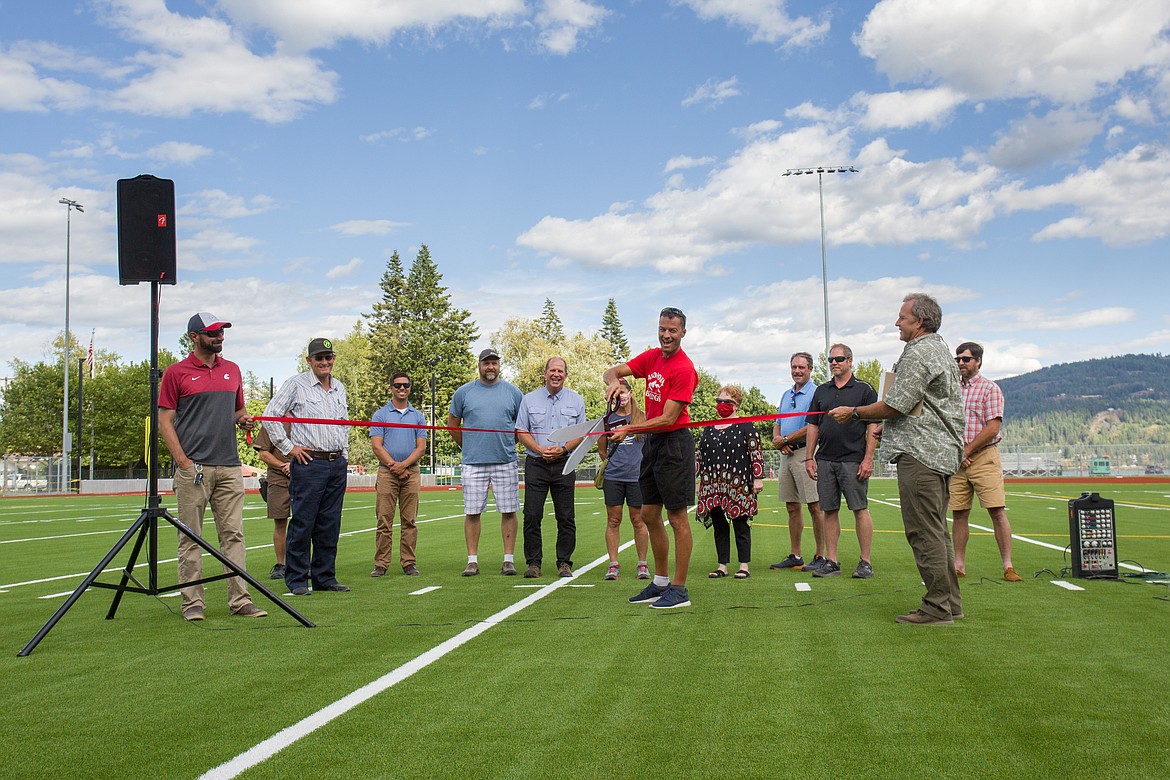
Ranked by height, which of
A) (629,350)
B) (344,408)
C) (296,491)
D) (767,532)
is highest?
(629,350)

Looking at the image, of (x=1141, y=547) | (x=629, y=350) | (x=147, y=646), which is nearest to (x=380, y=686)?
(x=147, y=646)

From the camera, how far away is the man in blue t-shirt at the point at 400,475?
10180mm

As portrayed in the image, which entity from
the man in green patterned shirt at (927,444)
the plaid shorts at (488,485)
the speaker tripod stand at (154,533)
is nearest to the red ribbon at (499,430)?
the plaid shorts at (488,485)

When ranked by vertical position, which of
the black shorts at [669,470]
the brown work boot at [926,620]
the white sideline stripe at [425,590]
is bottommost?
the white sideline stripe at [425,590]

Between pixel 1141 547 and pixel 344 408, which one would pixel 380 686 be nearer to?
pixel 344 408

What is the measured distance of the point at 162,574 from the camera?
10109mm

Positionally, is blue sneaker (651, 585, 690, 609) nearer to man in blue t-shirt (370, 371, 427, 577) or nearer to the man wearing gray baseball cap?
the man wearing gray baseball cap

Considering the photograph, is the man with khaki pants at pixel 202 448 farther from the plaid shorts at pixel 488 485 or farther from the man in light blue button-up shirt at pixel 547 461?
the man in light blue button-up shirt at pixel 547 461

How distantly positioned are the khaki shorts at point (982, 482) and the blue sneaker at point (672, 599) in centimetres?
301

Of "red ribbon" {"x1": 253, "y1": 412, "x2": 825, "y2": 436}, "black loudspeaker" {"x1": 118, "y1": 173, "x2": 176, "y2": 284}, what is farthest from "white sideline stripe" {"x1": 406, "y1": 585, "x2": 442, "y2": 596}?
"black loudspeaker" {"x1": 118, "y1": 173, "x2": 176, "y2": 284}

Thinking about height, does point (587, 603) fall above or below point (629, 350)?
below

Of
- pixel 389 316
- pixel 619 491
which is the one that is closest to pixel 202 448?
pixel 619 491

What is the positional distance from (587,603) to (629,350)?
330 ft

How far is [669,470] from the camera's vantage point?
732 cm
